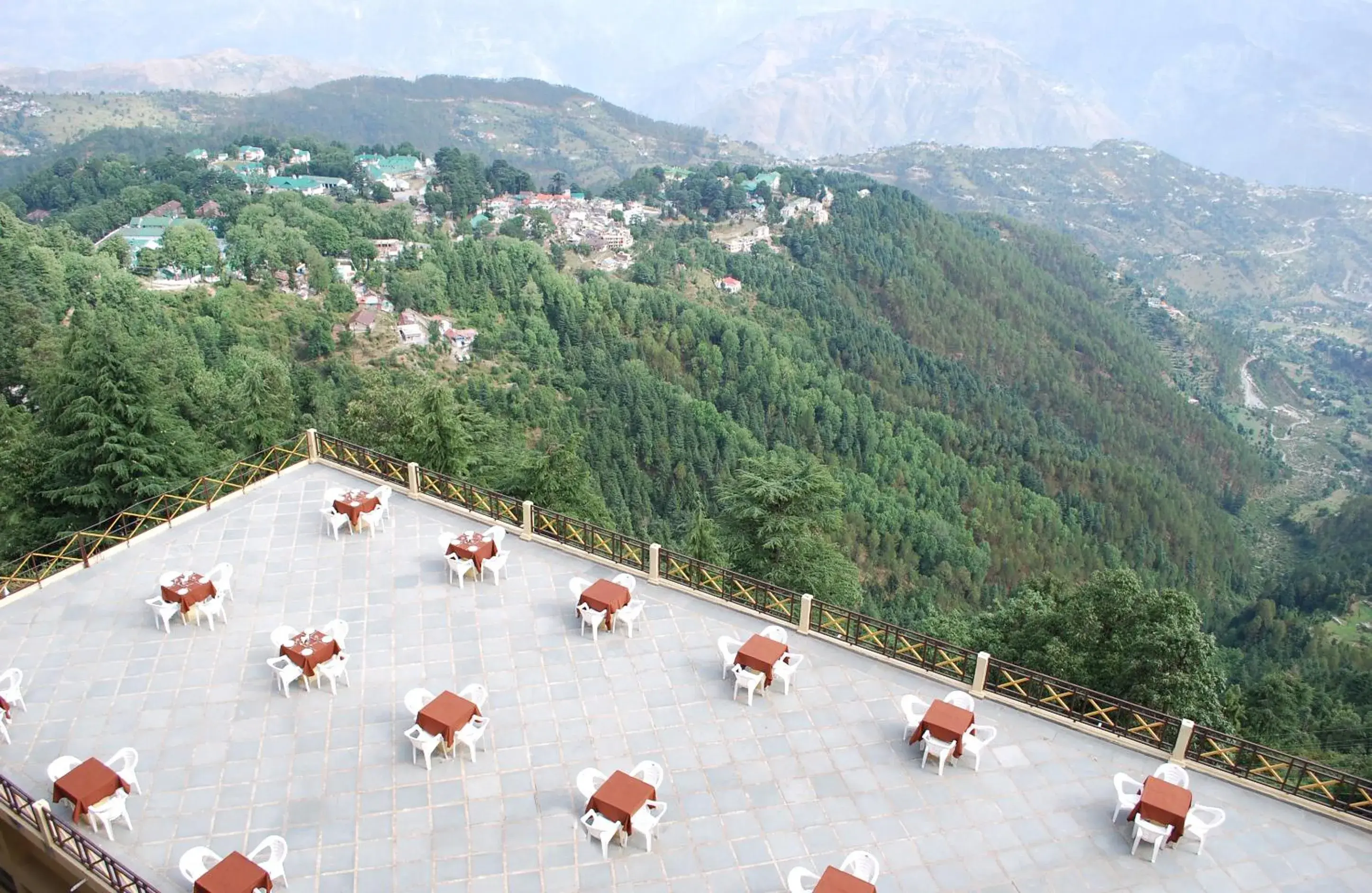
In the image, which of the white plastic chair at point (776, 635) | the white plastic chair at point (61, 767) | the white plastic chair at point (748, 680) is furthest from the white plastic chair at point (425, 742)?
the white plastic chair at point (776, 635)

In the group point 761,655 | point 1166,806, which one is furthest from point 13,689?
point 1166,806

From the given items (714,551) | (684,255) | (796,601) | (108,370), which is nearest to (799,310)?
(684,255)

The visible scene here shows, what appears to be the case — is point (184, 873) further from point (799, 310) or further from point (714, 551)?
point (799, 310)

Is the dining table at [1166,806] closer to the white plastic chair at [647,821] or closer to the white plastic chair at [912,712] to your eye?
the white plastic chair at [912,712]

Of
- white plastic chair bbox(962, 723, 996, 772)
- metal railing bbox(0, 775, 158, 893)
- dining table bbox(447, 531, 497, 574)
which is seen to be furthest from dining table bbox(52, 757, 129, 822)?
white plastic chair bbox(962, 723, 996, 772)

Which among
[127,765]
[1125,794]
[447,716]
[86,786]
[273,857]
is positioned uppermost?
[1125,794]

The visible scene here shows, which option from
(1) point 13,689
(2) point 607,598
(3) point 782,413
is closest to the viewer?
(1) point 13,689

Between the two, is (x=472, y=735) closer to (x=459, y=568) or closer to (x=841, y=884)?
(x=459, y=568)
